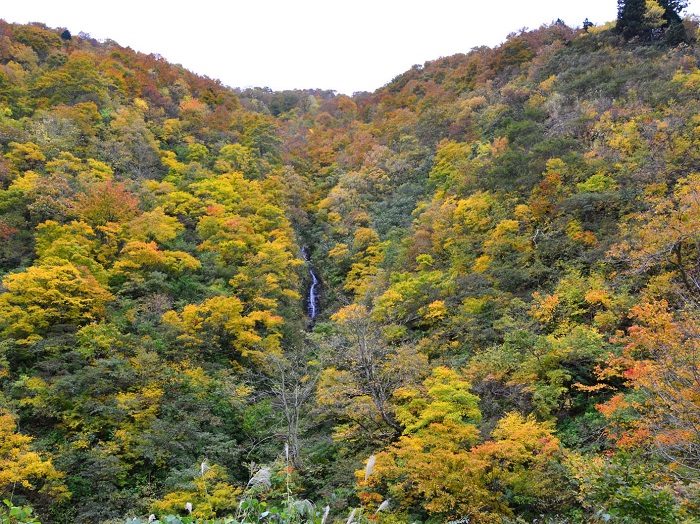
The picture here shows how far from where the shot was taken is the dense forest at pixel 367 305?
8.84 metres

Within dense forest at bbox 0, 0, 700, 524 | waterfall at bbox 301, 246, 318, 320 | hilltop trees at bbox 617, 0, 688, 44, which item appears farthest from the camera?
hilltop trees at bbox 617, 0, 688, 44

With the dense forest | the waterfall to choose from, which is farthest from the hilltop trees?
the waterfall

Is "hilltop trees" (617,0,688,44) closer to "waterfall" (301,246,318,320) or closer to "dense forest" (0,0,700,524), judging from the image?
"dense forest" (0,0,700,524)

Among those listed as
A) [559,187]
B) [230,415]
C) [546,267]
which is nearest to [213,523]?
[230,415]

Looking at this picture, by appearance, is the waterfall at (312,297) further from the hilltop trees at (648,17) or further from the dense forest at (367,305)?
the hilltop trees at (648,17)

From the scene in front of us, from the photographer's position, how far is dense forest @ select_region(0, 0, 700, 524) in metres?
8.84

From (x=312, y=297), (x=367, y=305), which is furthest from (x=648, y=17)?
(x=312, y=297)

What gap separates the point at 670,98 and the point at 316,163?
26.7 m

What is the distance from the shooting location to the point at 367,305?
21906 mm

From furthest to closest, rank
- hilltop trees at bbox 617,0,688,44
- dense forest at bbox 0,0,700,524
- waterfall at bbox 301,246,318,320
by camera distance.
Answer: hilltop trees at bbox 617,0,688,44
waterfall at bbox 301,246,318,320
dense forest at bbox 0,0,700,524

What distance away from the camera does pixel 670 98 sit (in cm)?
1927

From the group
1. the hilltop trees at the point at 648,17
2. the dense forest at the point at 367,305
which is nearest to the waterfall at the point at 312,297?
the dense forest at the point at 367,305

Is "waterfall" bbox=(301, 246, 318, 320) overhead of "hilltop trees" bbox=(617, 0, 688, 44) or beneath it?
beneath

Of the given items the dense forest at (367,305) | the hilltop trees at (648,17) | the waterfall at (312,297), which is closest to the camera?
the dense forest at (367,305)
